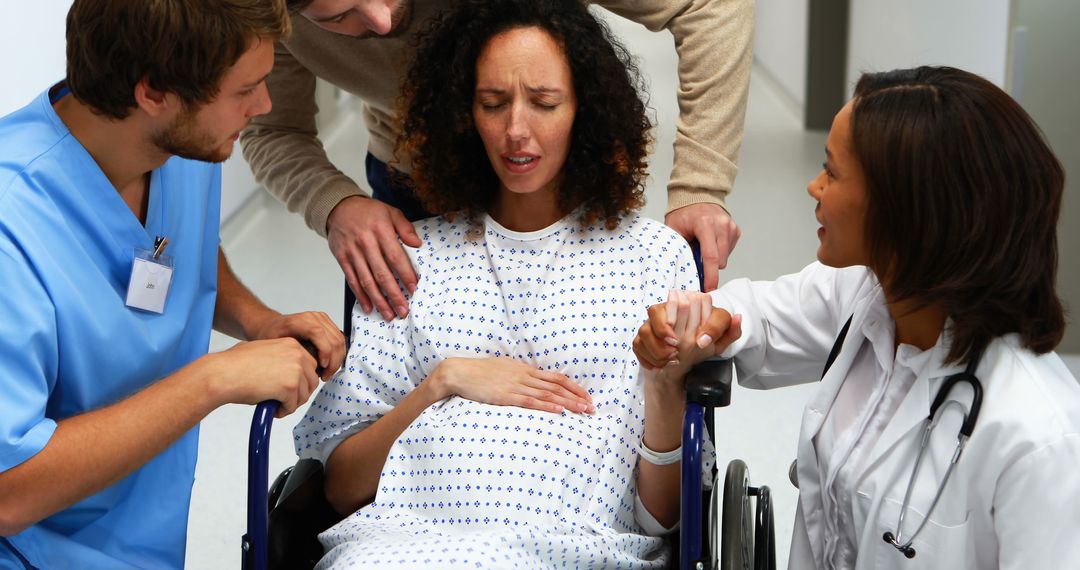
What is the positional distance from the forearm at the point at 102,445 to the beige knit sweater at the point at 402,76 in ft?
2.00

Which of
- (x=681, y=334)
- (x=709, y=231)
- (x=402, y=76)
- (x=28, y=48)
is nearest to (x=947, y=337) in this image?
(x=681, y=334)

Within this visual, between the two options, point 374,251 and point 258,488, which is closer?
point 258,488

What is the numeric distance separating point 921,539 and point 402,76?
1226mm

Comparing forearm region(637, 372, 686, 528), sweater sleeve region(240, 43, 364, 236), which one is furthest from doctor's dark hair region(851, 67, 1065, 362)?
sweater sleeve region(240, 43, 364, 236)

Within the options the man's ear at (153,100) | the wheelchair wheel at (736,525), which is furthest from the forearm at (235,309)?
the wheelchair wheel at (736,525)

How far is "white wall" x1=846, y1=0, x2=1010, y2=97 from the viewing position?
4.02 meters

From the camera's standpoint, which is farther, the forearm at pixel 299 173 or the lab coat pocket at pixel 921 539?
the forearm at pixel 299 173

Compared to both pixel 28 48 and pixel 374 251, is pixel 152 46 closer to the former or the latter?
pixel 374 251

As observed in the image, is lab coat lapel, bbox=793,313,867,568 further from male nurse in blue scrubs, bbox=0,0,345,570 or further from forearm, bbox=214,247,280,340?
forearm, bbox=214,247,280,340

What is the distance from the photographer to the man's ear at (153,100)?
1.54m

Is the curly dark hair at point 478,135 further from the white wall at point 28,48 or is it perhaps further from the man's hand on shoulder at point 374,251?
the white wall at point 28,48

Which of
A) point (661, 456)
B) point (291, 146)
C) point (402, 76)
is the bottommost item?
point (661, 456)

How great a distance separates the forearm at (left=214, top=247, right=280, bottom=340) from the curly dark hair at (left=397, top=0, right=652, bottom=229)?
35cm

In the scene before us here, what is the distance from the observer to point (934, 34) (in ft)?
15.8
